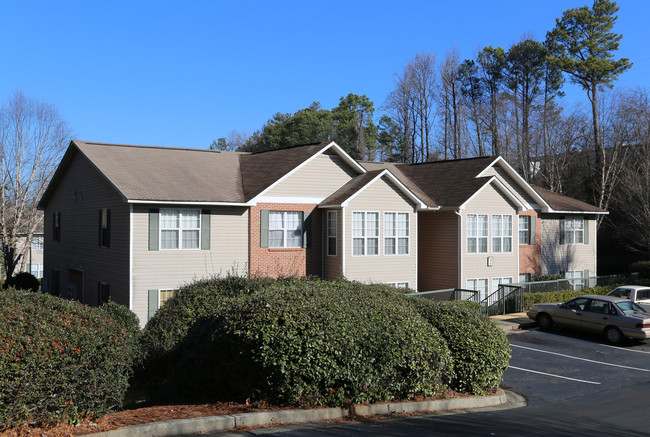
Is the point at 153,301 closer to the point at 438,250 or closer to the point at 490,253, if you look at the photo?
the point at 438,250

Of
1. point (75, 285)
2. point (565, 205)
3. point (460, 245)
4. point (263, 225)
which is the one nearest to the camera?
point (263, 225)

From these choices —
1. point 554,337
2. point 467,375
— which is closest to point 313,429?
point 467,375

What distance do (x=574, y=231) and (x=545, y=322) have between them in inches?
551

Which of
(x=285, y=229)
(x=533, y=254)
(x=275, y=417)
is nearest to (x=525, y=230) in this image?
(x=533, y=254)

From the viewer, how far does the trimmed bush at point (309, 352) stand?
31.4ft

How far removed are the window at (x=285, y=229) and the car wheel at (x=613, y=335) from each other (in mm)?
12078

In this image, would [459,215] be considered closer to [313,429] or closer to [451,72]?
[313,429]

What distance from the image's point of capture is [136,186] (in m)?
22.2

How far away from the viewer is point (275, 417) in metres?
9.12

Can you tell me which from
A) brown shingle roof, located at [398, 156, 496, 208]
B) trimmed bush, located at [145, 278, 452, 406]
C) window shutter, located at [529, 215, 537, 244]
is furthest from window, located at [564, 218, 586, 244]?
trimmed bush, located at [145, 278, 452, 406]

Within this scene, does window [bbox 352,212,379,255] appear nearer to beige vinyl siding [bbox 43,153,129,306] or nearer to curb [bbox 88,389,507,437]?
beige vinyl siding [bbox 43,153,129,306]

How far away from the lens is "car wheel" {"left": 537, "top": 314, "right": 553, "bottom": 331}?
22.8 metres

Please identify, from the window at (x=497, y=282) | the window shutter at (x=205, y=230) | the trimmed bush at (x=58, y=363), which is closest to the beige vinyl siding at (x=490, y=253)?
the window at (x=497, y=282)

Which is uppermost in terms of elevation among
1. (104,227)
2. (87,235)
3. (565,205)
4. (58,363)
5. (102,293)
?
(565,205)
